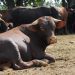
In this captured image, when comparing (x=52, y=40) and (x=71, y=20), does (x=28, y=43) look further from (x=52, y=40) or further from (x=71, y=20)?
(x=71, y=20)

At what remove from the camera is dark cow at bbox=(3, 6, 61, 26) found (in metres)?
21.8

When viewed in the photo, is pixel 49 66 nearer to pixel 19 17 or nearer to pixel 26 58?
pixel 26 58

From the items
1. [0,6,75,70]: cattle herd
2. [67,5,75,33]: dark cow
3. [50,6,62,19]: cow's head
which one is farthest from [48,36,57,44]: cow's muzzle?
[67,5,75,33]: dark cow

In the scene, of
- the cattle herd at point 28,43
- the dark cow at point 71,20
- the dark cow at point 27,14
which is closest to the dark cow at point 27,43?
the cattle herd at point 28,43

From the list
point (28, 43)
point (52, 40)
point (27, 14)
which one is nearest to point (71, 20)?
point (27, 14)

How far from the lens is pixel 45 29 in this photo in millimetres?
8891

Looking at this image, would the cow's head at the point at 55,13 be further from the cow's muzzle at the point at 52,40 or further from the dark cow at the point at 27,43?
the cow's muzzle at the point at 52,40

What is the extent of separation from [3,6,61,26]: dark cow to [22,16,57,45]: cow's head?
40.7 ft

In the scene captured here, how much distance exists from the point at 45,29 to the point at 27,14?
45.1 ft

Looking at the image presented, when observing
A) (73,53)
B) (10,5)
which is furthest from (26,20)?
(73,53)

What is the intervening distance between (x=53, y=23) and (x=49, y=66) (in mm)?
1107

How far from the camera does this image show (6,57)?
323 inches

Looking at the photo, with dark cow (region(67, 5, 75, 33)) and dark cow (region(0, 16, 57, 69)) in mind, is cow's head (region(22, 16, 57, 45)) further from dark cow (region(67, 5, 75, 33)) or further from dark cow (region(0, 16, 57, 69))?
dark cow (region(67, 5, 75, 33))

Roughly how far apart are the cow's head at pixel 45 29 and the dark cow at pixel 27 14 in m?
12.4
